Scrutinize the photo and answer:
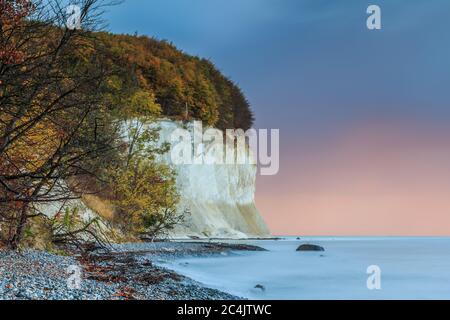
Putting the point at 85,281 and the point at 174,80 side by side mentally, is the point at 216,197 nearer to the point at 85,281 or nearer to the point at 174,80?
the point at 174,80

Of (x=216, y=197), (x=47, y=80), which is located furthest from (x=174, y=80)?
(x=47, y=80)

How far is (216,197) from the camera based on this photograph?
5688cm

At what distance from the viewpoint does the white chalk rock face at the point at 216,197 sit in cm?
4853

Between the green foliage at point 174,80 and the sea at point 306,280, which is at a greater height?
the green foliage at point 174,80

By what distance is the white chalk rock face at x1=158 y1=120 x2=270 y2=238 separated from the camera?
48.5 meters

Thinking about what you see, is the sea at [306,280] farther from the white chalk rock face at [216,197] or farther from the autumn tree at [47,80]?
the white chalk rock face at [216,197]

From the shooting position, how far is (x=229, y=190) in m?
60.6

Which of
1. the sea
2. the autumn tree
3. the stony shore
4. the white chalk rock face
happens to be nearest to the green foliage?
the white chalk rock face

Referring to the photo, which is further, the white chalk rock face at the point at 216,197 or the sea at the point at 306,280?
the white chalk rock face at the point at 216,197

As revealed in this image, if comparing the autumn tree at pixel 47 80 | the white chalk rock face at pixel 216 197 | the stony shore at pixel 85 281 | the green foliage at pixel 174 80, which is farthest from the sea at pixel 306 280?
the green foliage at pixel 174 80
